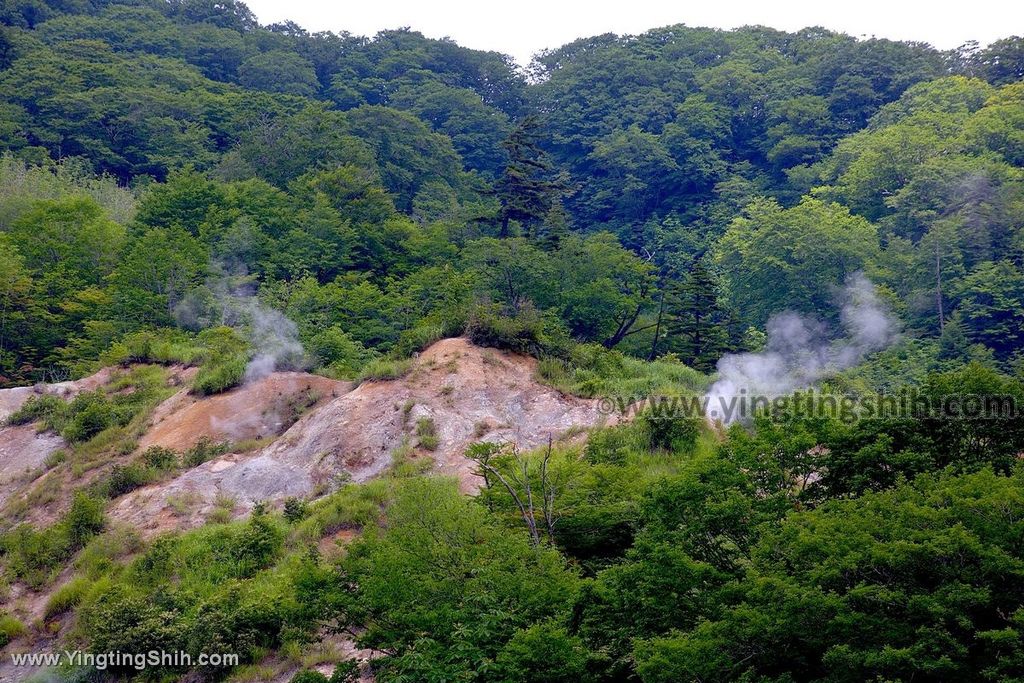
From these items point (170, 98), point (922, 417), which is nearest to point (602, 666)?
point (922, 417)

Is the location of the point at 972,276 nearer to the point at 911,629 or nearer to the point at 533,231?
the point at 533,231

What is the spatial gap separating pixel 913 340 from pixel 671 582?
2706 cm

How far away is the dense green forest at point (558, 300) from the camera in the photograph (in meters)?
16.9

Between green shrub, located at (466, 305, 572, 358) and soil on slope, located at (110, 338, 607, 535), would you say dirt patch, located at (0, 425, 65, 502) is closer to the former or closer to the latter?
soil on slope, located at (110, 338, 607, 535)

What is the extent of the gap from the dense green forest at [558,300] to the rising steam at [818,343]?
0.56 meters

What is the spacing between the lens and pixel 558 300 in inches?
1491

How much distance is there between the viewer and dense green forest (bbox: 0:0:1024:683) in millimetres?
16938

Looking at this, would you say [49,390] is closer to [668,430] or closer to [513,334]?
[513,334]

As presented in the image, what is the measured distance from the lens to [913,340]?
41562 mm

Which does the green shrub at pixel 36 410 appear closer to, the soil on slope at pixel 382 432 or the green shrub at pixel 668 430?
the soil on slope at pixel 382 432

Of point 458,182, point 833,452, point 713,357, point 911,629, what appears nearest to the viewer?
point 911,629

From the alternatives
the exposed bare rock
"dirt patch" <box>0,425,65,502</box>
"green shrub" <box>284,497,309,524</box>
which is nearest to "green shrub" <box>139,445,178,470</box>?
"dirt patch" <box>0,425,65,502</box>

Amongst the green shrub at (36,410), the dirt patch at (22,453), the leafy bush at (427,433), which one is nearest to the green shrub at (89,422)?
the dirt patch at (22,453)

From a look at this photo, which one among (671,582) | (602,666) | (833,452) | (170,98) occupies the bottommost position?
(602,666)
